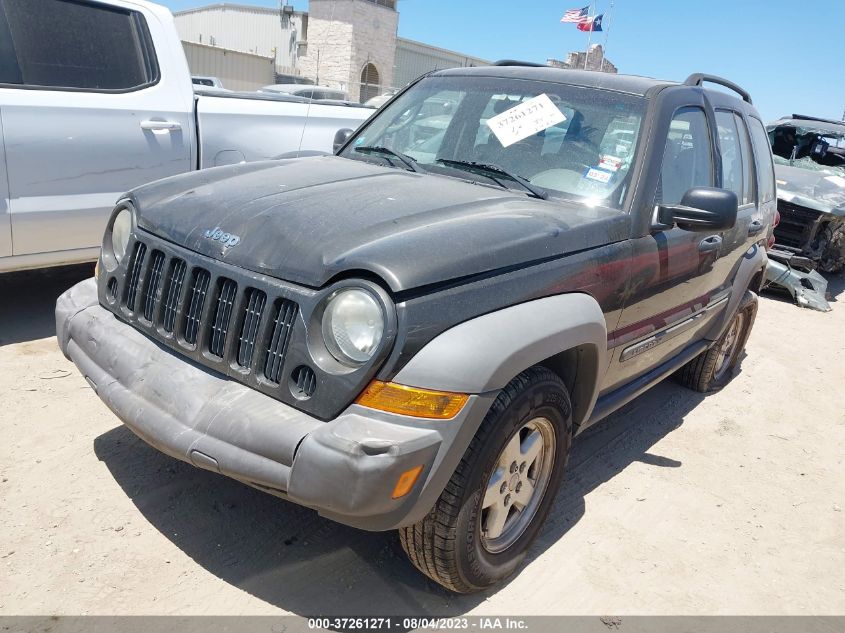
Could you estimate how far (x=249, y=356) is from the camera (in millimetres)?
2305

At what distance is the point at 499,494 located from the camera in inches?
100

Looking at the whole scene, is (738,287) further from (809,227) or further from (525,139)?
(809,227)

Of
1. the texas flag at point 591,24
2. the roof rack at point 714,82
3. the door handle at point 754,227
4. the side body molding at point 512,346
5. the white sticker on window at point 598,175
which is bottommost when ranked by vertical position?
the side body molding at point 512,346

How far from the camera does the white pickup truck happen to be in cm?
407

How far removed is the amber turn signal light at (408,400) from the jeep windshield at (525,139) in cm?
131

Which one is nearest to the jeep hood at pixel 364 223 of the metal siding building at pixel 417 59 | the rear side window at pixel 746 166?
the rear side window at pixel 746 166

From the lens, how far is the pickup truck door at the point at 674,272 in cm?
309

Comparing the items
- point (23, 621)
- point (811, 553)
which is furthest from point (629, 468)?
point (23, 621)

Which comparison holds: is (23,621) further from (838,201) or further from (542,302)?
(838,201)

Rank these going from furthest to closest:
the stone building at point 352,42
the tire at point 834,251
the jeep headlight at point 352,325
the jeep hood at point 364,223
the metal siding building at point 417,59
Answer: the metal siding building at point 417,59 < the stone building at point 352,42 < the tire at point 834,251 < the jeep hood at point 364,223 < the jeep headlight at point 352,325

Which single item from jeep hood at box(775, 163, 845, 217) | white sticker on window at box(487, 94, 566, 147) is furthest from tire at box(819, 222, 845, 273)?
white sticker on window at box(487, 94, 566, 147)

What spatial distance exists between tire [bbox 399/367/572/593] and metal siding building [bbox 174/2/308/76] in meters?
31.0

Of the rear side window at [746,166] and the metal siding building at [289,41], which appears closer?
the rear side window at [746,166]

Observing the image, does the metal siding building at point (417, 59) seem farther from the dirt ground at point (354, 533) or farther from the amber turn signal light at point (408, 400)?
the amber turn signal light at point (408, 400)
